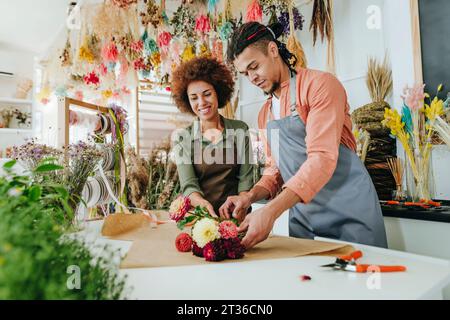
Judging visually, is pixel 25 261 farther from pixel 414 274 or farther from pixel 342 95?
pixel 342 95

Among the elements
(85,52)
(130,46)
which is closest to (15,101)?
(85,52)

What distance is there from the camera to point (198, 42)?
3.02 metres

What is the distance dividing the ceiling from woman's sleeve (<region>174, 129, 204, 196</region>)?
2.48 metres

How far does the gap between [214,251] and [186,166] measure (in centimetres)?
119

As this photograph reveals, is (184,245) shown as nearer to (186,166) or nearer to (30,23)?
(186,166)

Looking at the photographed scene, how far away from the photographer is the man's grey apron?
4.47 ft

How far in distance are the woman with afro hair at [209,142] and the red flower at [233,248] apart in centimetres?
107

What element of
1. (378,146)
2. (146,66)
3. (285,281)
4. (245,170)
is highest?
(146,66)

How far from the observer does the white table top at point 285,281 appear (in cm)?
61

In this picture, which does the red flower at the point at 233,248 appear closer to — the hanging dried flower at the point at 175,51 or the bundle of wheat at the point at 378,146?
the bundle of wheat at the point at 378,146

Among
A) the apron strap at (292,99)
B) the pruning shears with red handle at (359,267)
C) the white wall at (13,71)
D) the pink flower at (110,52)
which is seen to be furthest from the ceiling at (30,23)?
the pruning shears with red handle at (359,267)

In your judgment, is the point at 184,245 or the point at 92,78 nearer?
the point at 184,245

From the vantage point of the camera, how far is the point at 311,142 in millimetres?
1191

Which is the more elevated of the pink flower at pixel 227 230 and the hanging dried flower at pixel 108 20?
the hanging dried flower at pixel 108 20
